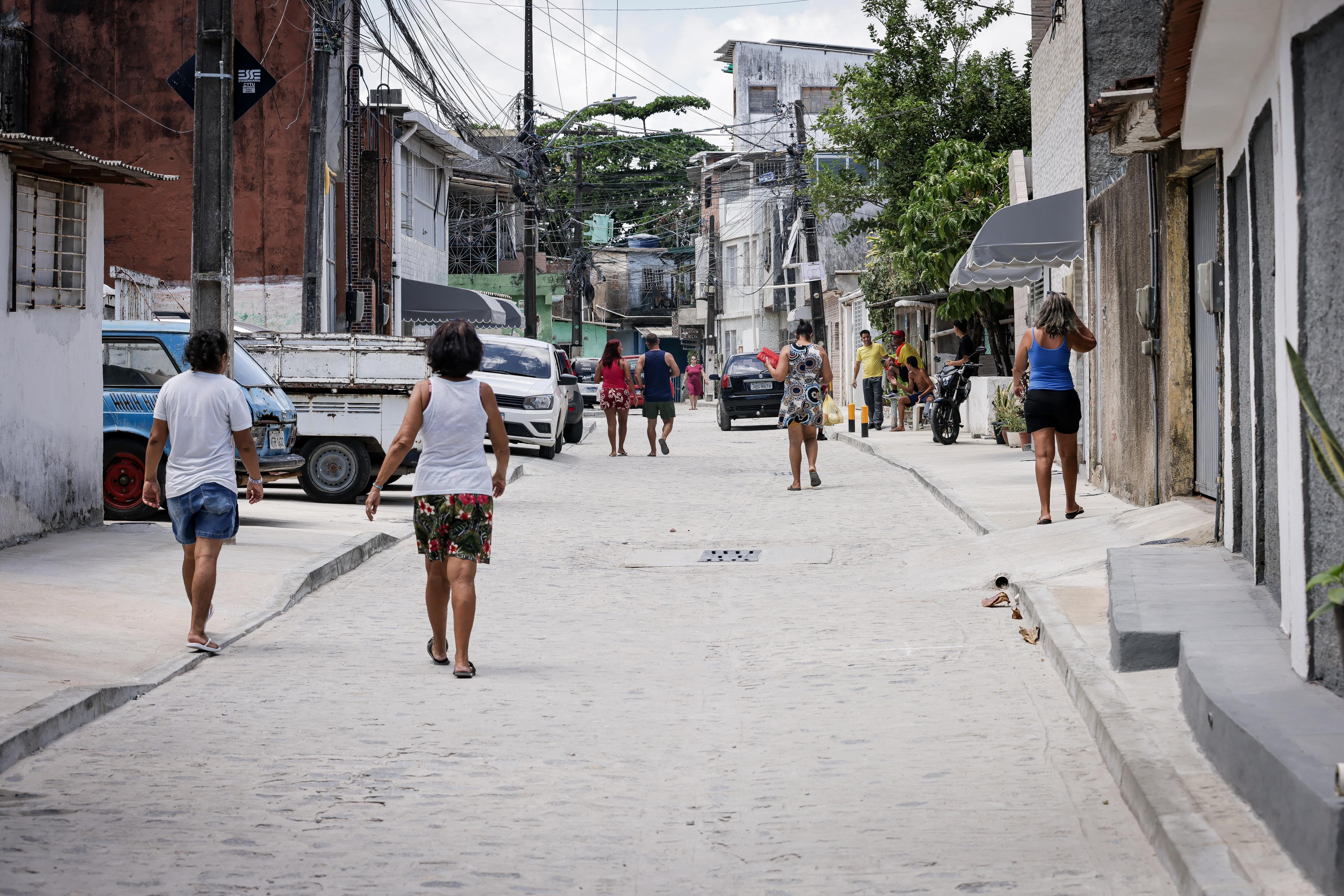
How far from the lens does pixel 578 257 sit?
5719 centimetres

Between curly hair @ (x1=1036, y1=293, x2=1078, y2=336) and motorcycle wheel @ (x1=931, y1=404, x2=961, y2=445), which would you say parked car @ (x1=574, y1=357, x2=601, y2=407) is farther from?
curly hair @ (x1=1036, y1=293, x2=1078, y2=336)

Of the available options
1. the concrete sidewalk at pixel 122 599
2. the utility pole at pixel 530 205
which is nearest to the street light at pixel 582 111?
the utility pole at pixel 530 205

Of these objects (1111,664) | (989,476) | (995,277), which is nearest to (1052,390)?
(1111,664)

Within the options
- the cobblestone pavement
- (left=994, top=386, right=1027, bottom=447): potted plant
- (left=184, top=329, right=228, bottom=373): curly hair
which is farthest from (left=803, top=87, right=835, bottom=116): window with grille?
(left=184, top=329, right=228, bottom=373): curly hair

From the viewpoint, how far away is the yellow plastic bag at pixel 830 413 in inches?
728

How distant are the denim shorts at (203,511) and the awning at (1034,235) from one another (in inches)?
414

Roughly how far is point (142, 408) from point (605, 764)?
9.66 metres

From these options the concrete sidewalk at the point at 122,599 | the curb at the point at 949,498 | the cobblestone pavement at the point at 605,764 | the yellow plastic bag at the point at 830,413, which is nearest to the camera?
the cobblestone pavement at the point at 605,764

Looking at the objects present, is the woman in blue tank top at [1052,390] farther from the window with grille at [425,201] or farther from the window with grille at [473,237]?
the window with grille at [473,237]

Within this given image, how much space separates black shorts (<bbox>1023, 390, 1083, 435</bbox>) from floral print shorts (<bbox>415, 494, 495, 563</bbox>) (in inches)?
235

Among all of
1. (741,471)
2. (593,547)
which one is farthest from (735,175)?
(593,547)

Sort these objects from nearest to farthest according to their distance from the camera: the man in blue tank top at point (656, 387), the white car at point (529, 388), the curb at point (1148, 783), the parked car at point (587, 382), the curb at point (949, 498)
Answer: the curb at point (1148, 783), the curb at point (949, 498), the white car at point (529, 388), the man in blue tank top at point (656, 387), the parked car at point (587, 382)

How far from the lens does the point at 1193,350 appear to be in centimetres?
1159

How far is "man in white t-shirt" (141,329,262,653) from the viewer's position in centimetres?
818
